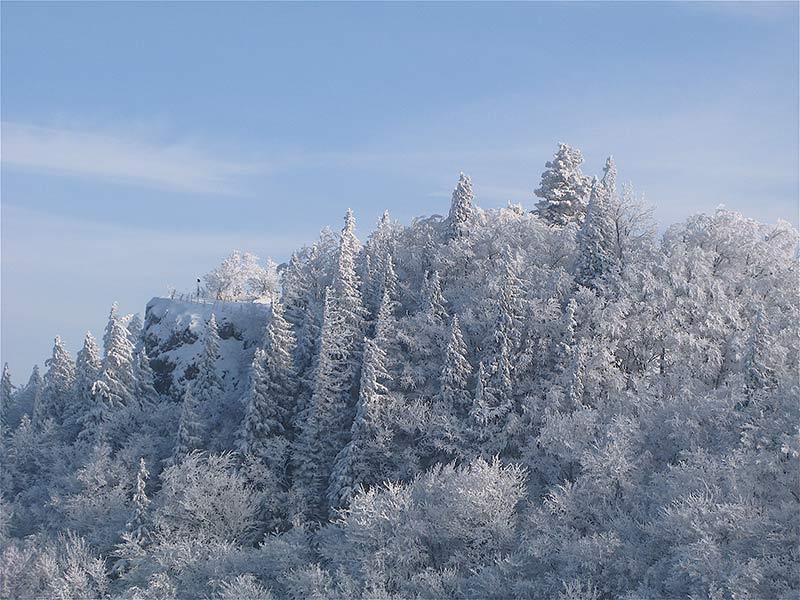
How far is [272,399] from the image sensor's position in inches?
2544

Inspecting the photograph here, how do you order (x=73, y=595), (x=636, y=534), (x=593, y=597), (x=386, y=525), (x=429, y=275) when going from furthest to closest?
(x=429, y=275), (x=73, y=595), (x=386, y=525), (x=636, y=534), (x=593, y=597)

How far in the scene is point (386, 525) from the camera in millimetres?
49188

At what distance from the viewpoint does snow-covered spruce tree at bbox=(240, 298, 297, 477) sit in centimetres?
6244

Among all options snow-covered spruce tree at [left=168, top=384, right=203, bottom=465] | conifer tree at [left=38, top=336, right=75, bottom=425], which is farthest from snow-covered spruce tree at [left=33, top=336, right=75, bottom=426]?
snow-covered spruce tree at [left=168, top=384, right=203, bottom=465]

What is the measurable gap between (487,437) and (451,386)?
481cm

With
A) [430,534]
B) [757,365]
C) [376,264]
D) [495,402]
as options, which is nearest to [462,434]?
[495,402]

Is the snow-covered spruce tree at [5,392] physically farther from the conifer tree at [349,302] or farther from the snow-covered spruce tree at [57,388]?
the conifer tree at [349,302]

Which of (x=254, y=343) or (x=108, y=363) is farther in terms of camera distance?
(x=254, y=343)

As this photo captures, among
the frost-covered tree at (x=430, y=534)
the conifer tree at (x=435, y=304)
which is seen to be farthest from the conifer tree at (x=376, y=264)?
the frost-covered tree at (x=430, y=534)

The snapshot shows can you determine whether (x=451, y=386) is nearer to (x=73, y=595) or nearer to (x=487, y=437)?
(x=487, y=437)

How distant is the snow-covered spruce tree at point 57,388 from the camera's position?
80188mm

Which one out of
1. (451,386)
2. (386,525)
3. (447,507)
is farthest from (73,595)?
(451,386)

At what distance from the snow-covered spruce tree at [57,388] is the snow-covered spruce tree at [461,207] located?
40.6m

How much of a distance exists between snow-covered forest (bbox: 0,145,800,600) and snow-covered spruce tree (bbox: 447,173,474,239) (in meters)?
0.26
